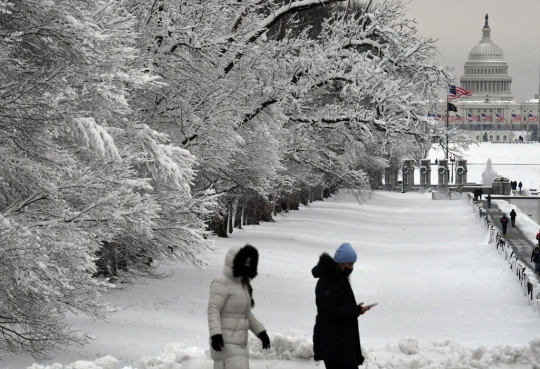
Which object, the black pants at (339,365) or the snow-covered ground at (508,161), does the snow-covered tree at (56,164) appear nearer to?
the black pants at (339,365)

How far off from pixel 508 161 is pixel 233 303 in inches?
4937

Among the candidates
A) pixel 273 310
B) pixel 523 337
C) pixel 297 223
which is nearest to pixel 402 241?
pixel 297 223

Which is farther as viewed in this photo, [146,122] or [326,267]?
[146,122]

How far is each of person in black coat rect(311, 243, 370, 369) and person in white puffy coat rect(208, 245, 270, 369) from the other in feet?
1.72

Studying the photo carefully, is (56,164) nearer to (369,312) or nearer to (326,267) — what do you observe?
(326,267)

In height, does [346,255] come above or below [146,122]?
below

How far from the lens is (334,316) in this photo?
25.4ft

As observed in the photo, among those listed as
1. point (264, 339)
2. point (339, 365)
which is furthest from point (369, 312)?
point (264, 339)

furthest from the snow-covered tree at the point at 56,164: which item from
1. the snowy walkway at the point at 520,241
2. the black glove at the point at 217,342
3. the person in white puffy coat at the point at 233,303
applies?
the snowy walkway at the point at 520,241

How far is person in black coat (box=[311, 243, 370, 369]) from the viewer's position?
771cm

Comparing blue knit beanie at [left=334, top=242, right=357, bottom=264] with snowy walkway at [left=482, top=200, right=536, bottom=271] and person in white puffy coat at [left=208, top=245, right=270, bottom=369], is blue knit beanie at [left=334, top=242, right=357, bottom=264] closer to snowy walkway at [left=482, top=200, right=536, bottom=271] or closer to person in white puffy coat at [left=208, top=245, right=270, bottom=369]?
person in white puffy coat at [left=208, top=245, right=270, bottom=369]

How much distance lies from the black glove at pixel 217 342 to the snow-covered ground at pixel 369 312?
244 cm

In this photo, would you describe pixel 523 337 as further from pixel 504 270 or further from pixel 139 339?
pixel 504 270

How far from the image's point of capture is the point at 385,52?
73.2 ft
